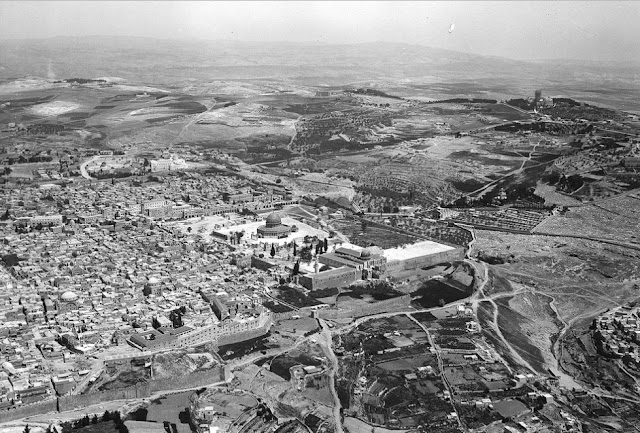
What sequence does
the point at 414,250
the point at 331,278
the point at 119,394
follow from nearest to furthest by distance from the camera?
the point at 119,394 → the point at 331,278 → the point at 414,250

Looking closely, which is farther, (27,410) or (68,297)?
(68,297)

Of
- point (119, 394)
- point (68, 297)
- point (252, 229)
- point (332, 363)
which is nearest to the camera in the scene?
point (119, 394)

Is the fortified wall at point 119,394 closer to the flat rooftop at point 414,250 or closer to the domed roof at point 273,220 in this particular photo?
the flat rooftop at point 414,250

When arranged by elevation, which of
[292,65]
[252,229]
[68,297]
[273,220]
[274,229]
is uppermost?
[292,65]

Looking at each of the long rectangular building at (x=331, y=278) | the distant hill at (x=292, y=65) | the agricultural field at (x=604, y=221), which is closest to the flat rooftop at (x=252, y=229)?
the long rectangular building at (x=331, y=278)

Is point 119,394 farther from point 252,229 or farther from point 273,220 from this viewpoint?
point 252,229

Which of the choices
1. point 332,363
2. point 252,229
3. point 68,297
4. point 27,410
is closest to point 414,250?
point 252,229
